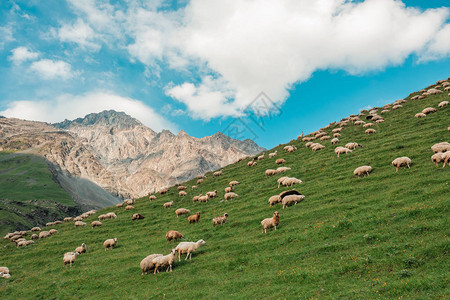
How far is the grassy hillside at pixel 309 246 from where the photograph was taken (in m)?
12.9

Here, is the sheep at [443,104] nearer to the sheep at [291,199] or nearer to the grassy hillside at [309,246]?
the grassy hillside at [309,246]

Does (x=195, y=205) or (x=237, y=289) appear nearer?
(x=237, y=289)

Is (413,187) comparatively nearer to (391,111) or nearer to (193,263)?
(193,263)

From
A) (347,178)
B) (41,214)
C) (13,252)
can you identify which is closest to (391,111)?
(347,178)

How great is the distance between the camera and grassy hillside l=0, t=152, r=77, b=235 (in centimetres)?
9074

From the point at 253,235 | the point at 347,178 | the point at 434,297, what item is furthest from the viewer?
the point at 347,178

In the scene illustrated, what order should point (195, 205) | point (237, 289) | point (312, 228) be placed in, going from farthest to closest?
1. point (195, 205)
2. point (312, 228)
3. point (237, 289)

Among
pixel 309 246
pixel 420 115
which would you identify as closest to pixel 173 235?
pixel 309 246

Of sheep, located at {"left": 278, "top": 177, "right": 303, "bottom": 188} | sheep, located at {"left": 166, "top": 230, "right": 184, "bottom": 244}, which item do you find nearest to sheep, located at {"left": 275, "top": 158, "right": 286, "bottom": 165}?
sheep, located at {"left": 278, "top": 177, "right": 303, "bottom": 188}

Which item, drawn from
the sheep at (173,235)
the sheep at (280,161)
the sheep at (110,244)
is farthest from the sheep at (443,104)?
the sheep at (110,244)

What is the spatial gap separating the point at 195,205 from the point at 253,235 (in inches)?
798

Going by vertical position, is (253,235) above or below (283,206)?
below

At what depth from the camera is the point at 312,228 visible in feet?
64.6

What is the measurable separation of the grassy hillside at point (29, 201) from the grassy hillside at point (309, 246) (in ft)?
212
